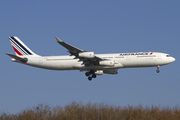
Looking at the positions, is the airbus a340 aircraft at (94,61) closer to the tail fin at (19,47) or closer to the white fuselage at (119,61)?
the white fuselage at (119,61)

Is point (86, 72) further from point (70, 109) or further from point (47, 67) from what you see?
point (70, 109)

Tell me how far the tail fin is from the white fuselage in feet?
22.6

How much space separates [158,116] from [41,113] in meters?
15.9

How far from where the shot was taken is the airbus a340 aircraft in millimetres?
54744

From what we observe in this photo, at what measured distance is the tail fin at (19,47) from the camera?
213 feet

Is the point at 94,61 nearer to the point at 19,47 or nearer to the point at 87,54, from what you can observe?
the point at 87,54

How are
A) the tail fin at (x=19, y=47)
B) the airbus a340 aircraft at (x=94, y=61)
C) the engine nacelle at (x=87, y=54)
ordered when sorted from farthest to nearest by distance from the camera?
the tail fin at (x=19, y=47) → the airbus a340 aircraft at (x=94, y=61) → the engine nacelle at (x=87, y=54)

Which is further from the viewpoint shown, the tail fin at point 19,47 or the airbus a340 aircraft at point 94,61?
the tail fin at point 19,47

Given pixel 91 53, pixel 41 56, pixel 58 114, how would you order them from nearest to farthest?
1. pixel 58 114
2. pixel 91 53
3. pixel 41 56

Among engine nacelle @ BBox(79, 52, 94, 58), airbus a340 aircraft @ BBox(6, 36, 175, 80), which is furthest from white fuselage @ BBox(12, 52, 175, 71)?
engine nacelle @ BBox(79, 52, 94, 58)

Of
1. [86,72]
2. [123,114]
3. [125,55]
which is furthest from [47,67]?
[123,114]

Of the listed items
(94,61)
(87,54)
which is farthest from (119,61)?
(87,54)

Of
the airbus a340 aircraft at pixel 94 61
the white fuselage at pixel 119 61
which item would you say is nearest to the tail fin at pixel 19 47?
the airbus a340 aircraft at pixel 94 61

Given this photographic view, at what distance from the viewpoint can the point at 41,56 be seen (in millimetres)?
62500
